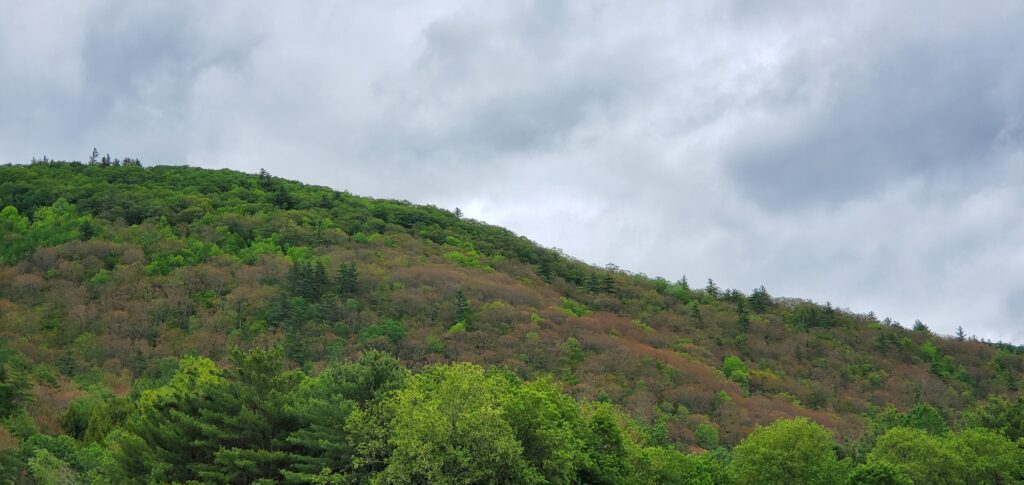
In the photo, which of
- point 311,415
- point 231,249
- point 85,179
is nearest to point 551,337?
point 231,249

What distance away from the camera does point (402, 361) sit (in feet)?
294

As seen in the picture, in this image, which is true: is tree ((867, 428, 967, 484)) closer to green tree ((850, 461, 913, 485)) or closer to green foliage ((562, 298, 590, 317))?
green tree ((850, 461, 913, 485))

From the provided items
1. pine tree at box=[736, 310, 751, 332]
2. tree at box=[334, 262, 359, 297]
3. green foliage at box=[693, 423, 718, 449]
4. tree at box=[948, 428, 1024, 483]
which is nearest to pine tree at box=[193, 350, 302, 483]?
tree at box=[948, 428, 1024, 483]

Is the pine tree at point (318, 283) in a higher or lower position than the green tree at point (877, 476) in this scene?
higher

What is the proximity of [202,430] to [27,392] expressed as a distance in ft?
103

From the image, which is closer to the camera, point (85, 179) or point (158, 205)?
point (158, 205)

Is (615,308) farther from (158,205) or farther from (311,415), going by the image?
(311,415)

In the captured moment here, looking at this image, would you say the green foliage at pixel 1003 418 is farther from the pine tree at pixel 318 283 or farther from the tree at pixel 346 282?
the pine tree at pixel 318 283

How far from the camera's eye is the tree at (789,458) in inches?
2026

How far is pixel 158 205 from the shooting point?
139 meters

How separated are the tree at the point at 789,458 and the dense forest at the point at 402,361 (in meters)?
0.13

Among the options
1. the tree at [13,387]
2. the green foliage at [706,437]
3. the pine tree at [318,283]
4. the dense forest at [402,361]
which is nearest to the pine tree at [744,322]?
the dense forest at [402,361]

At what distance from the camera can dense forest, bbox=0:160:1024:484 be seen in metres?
42.0

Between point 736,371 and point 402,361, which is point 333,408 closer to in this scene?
point 402,361
